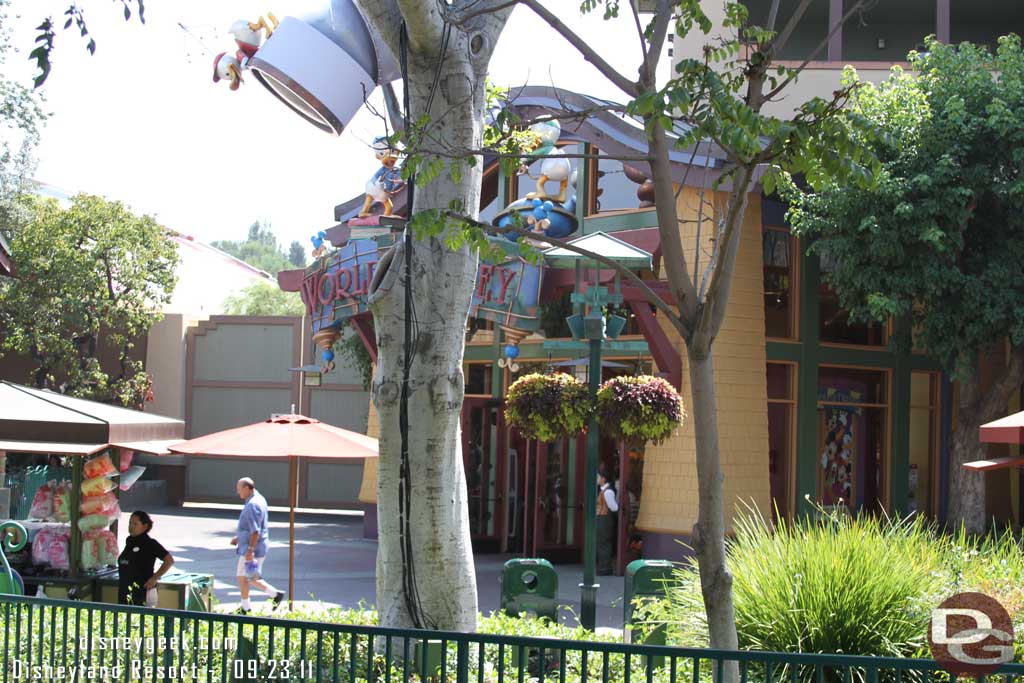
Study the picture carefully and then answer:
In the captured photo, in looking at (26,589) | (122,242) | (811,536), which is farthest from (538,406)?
(122,242)

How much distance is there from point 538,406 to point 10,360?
928 inches

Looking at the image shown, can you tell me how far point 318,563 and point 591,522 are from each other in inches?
349

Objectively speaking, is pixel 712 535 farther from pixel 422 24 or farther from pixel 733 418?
pixel 733 418

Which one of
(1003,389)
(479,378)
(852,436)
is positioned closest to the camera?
(1003,389)

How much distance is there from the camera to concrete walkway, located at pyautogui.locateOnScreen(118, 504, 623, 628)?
14.5 m

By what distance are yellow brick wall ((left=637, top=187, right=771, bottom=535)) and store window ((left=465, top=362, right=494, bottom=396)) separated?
4.20 meters

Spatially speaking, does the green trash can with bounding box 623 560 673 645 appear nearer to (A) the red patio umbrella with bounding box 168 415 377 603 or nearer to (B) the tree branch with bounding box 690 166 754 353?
(A) the red patio umbrella with bounding box 168 415 377 603

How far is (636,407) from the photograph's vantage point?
35.8 feet

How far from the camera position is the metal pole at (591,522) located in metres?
10.5

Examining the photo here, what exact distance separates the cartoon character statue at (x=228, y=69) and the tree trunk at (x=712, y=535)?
7.22 meters

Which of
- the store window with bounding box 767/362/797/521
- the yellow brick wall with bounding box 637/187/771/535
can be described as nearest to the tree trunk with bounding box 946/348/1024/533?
the store window with bounding box 767/362/797/521

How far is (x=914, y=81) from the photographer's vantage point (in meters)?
15.7

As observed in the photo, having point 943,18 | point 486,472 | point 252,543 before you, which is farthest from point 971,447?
point 252,543

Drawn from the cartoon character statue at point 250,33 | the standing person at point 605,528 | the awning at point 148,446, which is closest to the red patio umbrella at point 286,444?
the awning at point 148,446
